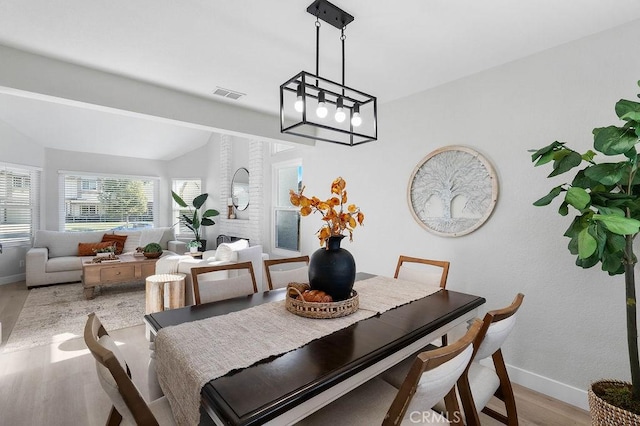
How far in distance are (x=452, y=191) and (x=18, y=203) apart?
279 inches

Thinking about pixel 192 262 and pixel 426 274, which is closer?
pixel 426 274

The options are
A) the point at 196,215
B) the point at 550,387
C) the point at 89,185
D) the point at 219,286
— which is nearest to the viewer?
the point at 219,286

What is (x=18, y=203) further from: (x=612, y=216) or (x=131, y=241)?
(x=612, y=216)

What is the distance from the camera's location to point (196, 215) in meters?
6.59

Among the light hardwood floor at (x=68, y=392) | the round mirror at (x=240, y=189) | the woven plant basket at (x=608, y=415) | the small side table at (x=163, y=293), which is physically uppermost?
the round mirror at (x=240, y=189)

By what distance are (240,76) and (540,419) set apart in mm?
3359

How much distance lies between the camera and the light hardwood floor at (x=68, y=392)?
190 cm

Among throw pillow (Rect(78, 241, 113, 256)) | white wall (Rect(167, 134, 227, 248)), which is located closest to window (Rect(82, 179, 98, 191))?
A: white wall (Rect(167, 134, 227, 248))

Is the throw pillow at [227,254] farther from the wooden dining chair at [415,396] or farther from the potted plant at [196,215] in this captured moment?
the potted plant at [196,215]

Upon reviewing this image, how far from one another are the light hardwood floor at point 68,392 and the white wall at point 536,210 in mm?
231

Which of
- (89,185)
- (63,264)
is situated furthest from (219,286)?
(89,185)

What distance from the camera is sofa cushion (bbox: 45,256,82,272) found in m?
4.89

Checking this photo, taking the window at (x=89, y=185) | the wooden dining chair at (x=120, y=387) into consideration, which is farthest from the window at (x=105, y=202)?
the wooden dining chair at (x=120, y=387)

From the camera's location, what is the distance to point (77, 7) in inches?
66.7
